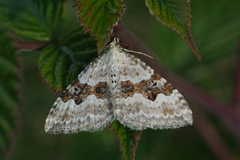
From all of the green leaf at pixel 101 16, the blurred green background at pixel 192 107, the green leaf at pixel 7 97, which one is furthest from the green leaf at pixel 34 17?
the blurred green background at pixel 192 107

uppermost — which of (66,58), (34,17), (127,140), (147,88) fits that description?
(34,17)

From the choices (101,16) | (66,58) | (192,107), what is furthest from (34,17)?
(192,107)

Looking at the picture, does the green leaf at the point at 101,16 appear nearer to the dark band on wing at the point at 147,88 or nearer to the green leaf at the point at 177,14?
the green leaf at the point at 177,14

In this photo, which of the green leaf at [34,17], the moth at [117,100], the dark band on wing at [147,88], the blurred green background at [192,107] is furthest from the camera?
the blurred green background at [192,107]

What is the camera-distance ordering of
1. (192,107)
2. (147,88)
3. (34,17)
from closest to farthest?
1. (147,88)
2. (34,17)
3. (192,107)

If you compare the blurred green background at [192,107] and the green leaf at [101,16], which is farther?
the blurred green background at [192,107]

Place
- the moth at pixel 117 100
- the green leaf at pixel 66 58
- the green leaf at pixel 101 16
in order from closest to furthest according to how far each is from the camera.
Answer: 1. the green leaf at pixel 101 16
2. the green leaf at pixel 66 58
3. the moth at pixel 117 100

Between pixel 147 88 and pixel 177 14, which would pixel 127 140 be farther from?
pixel 177 14
